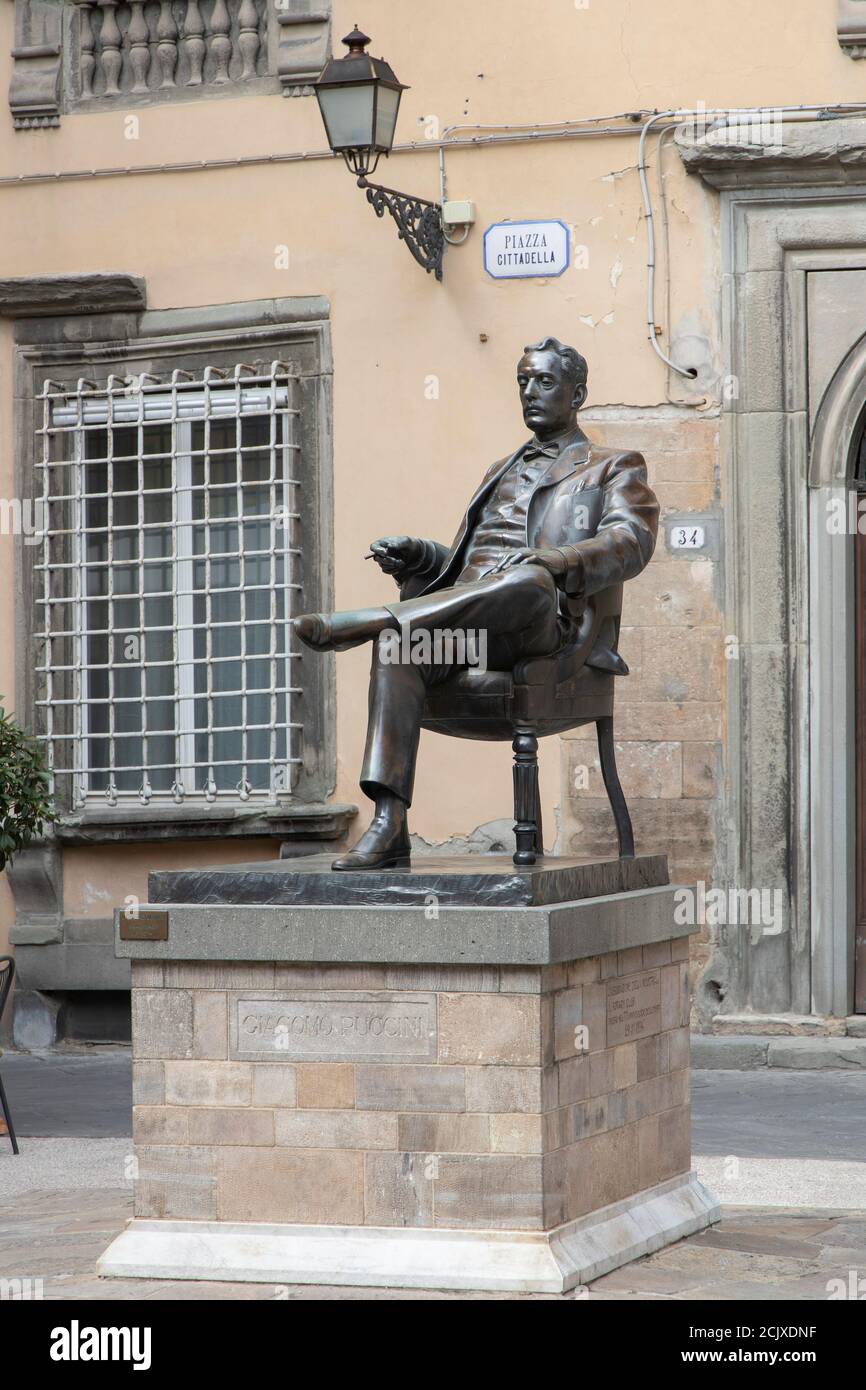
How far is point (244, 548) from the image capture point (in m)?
10.1

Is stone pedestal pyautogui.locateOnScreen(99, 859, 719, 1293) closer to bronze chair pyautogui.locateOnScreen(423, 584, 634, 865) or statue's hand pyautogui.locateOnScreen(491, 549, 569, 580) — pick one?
bronze chair pyautogui.locateOnScreen(423, 584, 634, 865)

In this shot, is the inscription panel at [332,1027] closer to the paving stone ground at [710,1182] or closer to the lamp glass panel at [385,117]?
the paving stone ground at [710,1182]

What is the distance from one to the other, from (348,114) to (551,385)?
361 centimetres

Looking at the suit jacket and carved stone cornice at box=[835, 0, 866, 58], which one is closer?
the suit jacket

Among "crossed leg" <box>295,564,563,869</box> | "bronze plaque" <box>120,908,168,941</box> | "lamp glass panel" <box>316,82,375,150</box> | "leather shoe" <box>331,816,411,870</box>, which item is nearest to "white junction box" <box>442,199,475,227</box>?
"lamp glass panel" <box>316,82,375,150</box>

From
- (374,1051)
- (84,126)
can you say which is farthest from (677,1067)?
(84,126)

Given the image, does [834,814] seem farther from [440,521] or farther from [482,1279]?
[482,1279]

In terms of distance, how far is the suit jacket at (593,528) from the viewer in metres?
5.55

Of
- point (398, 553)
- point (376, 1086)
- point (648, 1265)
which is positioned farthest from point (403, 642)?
point (648, 1265)

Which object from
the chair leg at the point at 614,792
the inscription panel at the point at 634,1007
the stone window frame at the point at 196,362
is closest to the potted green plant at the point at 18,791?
the stone window frame at the point at 196,362

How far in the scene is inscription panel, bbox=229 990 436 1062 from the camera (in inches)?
197

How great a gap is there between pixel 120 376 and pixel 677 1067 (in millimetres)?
5557

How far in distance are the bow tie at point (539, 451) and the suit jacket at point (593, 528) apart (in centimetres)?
2

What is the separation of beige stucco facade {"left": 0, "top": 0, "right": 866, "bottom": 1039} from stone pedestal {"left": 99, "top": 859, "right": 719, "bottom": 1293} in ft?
13.3
